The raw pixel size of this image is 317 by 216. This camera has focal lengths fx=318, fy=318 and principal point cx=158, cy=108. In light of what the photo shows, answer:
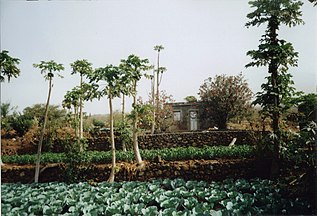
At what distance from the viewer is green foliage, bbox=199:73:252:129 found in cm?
281

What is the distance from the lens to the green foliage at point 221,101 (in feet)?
9.23

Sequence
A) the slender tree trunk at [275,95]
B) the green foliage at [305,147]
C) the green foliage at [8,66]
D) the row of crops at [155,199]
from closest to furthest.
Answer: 1. the row of crops at [155,199]
2. the green foliage at [305,147]
3. the green foliage at [8,66]
4. the slender tree trunk at [275,95]

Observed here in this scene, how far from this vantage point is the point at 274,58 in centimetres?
280

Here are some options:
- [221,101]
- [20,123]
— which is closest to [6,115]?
[20,123]

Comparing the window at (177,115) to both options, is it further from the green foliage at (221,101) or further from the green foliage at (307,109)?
the green foliage at (307,109)

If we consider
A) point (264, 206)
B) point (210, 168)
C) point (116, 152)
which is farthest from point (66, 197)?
point (264, 206)

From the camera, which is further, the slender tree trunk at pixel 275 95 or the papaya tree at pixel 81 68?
the papaya tree at pixel 81 68

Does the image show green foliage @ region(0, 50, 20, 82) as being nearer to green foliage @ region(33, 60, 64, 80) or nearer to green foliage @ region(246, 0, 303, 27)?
green foliage @ region(33, 60, 64, 80)

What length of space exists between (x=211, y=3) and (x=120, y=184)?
5.96 ft

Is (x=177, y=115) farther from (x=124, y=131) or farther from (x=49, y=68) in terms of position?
(x=49, y=68)

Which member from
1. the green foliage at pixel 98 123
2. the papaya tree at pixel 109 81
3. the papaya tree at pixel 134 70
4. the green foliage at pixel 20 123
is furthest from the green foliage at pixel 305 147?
the green foliage at pixel 20 123

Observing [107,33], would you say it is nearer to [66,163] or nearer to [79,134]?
[79,134]

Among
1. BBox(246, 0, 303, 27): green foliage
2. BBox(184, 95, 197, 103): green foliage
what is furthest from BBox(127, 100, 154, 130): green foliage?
BBox(246, 0, 303, 27): green foliage

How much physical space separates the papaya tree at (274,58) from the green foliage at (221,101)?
13 cm
